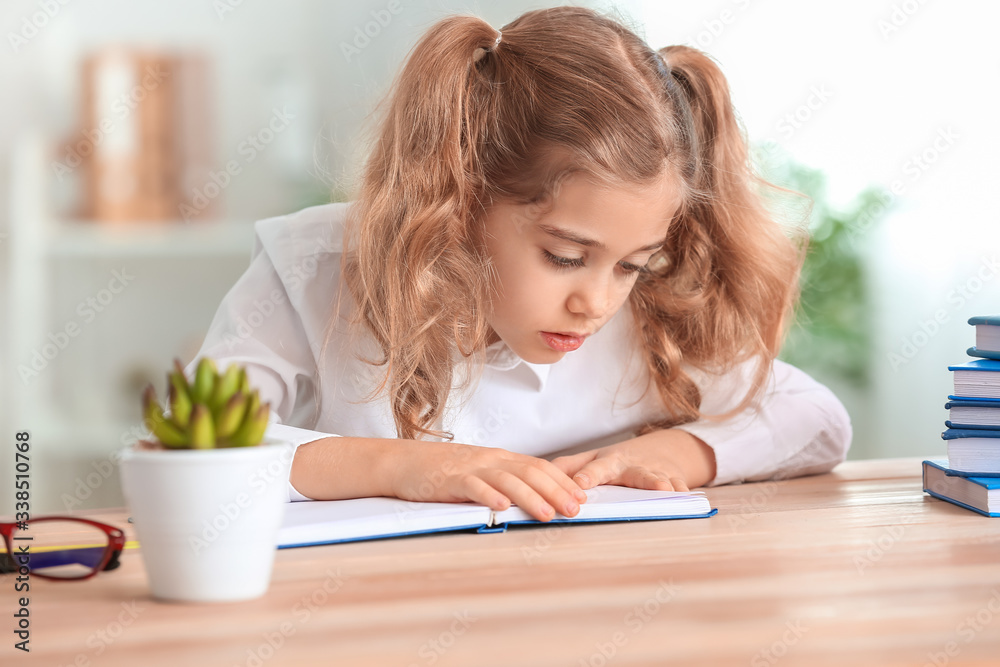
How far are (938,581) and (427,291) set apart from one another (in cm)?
63

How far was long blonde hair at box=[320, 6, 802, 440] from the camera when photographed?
1033 millimetres

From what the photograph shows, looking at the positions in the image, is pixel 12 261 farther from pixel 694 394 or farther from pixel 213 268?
pixel 694 394

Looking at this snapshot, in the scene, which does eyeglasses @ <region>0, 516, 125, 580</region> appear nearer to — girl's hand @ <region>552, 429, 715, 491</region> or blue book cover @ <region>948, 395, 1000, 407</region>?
girl's hand @ <region>552, 429, 715, 491</region>

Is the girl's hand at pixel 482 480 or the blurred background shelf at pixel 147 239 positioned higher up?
the blurred background shelf at pixel 147 239

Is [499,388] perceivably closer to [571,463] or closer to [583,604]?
[571,463]

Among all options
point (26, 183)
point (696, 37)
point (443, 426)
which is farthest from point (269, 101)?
point (443, 426)

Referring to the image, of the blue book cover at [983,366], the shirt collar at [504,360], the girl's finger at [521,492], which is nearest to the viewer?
the girl's finger at [521,492]

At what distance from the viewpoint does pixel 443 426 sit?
120cm

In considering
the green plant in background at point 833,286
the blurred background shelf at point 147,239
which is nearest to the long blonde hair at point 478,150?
the blurred background shelf at point 147,239

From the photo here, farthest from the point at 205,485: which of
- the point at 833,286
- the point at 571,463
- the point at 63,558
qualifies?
the point at 833,286

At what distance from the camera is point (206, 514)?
540 mm

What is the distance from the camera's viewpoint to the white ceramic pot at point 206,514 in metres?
0.54

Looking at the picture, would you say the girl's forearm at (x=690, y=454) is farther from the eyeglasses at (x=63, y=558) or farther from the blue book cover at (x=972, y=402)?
the eyeglasses at (x=63, y=558)

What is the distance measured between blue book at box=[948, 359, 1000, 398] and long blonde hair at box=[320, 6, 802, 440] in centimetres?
31
